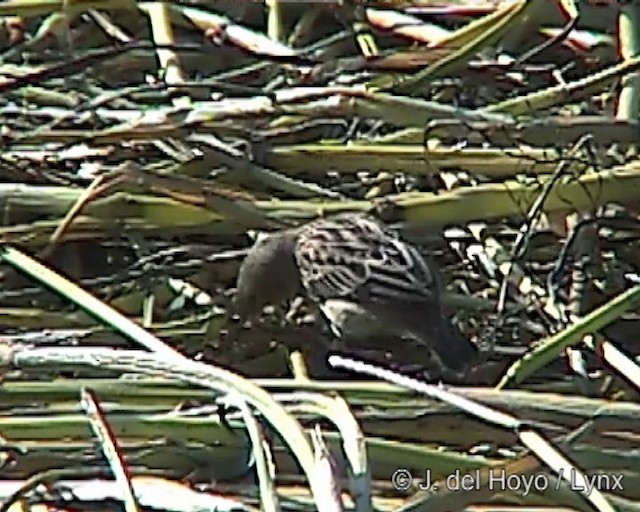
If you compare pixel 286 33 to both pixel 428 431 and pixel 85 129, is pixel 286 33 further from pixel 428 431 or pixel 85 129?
pixel 428 431

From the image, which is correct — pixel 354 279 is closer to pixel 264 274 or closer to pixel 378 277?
pixel 378 277

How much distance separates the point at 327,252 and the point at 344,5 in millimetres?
346

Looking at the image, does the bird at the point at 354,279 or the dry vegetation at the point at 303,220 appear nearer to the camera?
the dry vegetation at the point at 303,220

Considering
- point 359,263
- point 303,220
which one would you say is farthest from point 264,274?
A: point 359,263

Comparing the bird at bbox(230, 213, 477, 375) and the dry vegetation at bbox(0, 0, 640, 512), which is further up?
the dry vegetation at bbox(0, 0, 640, 512)

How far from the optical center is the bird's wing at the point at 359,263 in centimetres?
227

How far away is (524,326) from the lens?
81.6 inches

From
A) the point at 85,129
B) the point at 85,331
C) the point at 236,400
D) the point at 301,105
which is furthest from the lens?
the point at 85,129

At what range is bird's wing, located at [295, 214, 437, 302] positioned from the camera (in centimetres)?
227

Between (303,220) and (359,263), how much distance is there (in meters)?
0.25

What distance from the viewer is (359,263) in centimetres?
253

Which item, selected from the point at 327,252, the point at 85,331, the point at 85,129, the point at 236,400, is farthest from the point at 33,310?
the point at 236,400

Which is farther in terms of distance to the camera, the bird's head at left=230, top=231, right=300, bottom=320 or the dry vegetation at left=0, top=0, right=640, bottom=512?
the bird's head at left=230, top=231, right=300, bottom=320

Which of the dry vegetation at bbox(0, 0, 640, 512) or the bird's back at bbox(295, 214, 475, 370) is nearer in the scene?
the dry vegetation at bbox(0, 0, 640, 512)
